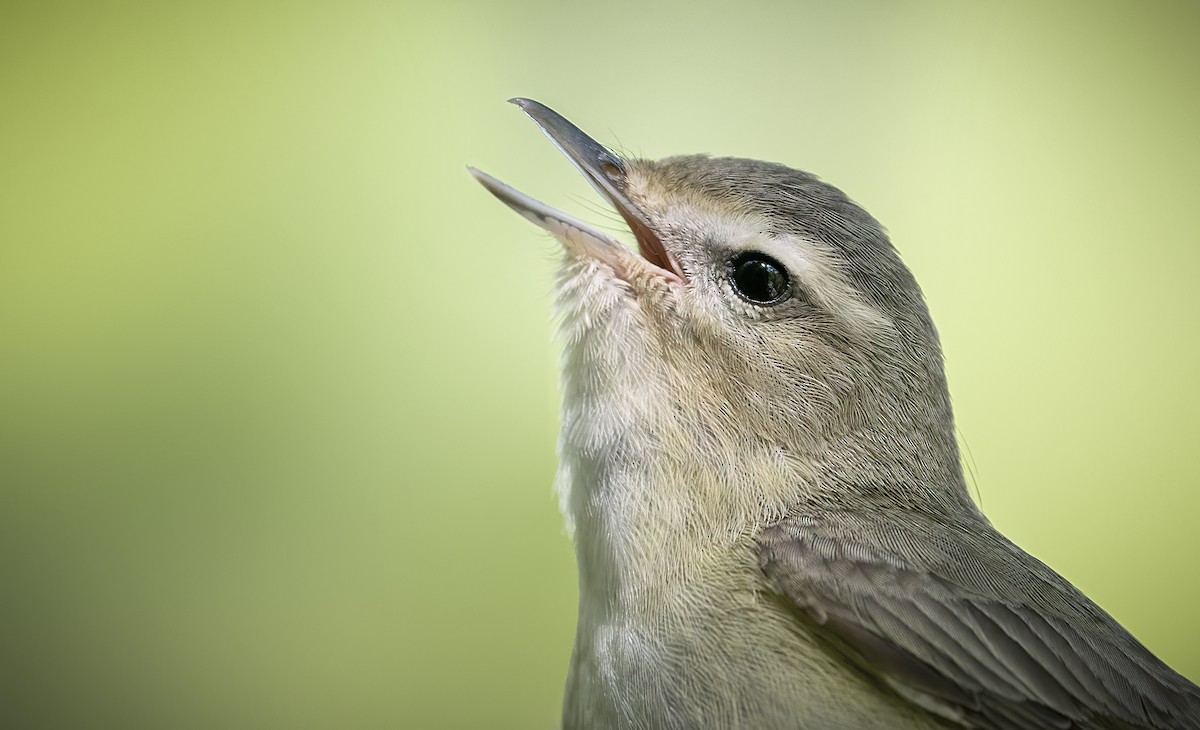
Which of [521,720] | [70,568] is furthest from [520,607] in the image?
[70,568]

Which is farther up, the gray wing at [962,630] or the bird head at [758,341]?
the bird head at [758,341]

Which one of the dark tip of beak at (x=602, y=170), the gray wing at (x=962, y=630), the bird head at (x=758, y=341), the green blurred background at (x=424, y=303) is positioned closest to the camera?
the gray wing at (x=962, y=630)

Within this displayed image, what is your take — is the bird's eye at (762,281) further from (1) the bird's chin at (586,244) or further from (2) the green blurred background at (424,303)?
(2) the green blurred background at (424,303)

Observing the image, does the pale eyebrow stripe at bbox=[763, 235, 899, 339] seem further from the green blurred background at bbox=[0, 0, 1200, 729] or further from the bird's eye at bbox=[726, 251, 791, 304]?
the green blurred background at bbox=[0, 0, 1200, 729]

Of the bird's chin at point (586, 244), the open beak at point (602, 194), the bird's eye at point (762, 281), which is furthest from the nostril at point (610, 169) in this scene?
the bird's eye at point (762, 281)

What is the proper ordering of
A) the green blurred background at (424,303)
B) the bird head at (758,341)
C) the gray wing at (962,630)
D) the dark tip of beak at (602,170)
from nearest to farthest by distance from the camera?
the gray wing at (962,630) → the bird head at (758,341) → the dark tip of beak at (602,170) → the green blurred background at (424,303)

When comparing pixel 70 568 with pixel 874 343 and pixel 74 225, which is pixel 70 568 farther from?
pixel 874 343

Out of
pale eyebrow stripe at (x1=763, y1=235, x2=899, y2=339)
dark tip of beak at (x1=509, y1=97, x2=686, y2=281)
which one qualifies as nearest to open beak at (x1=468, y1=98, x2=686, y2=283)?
dark tip of beak at (x1=509, y1=97, x2=686, y2=281)
